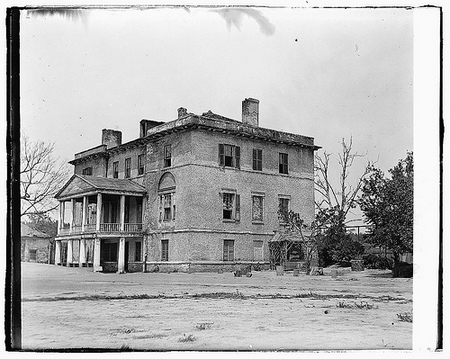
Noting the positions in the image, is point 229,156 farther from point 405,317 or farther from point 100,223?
point 405,317

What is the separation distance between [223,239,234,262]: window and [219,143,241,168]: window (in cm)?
169

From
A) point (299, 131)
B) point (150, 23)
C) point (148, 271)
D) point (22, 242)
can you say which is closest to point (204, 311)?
point (148, 271)

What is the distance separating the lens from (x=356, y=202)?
12.4 m

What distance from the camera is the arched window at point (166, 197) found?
12734mm

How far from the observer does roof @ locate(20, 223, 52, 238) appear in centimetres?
1013

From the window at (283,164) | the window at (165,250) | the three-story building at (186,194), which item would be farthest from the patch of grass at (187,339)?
the window at (283,164)

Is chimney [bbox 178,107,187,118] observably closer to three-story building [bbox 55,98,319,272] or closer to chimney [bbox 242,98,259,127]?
three-story building [bbox 55,98,319,272]

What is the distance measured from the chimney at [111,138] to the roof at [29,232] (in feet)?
6.98

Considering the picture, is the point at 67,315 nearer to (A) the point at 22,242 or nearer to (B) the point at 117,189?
(A) the point at 22,242

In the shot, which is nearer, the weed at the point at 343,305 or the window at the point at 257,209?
the weed at the point at 343,305

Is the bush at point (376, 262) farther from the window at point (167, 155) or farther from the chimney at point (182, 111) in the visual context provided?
the chimney at point (182, 111)

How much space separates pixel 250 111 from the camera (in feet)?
39.4

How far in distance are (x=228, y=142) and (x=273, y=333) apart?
17.0 feet

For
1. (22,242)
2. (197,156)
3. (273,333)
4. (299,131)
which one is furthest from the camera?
(197,156)
